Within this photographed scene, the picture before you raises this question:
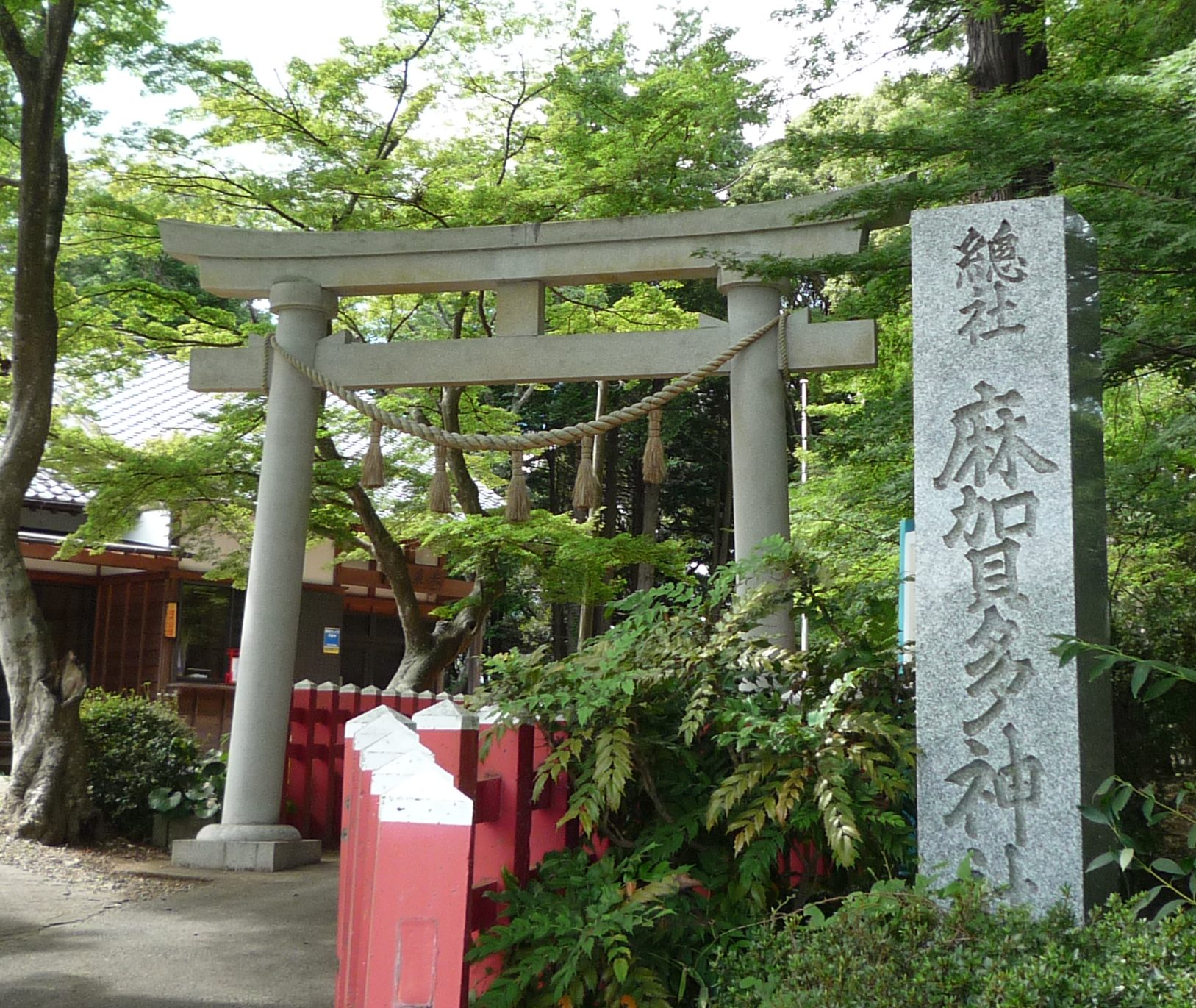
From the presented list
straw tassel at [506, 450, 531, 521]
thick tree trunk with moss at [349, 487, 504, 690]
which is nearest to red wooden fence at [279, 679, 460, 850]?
straw tassel at [506, 450, 531, 521]

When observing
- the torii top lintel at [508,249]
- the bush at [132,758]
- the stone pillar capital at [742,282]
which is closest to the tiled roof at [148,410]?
the bush at [132,758]

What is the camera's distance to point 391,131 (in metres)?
12.2

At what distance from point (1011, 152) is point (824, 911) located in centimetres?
394

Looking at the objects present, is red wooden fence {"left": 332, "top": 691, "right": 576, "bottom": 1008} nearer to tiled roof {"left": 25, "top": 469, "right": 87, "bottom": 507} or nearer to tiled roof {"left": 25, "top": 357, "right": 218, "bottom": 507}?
tiled roof {"left": 25, "top": 469, "right": 87, "bottom": 507}

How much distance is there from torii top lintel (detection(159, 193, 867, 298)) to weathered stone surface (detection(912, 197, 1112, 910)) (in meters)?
3.39

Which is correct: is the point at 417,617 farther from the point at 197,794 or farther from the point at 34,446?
the point at 34,446

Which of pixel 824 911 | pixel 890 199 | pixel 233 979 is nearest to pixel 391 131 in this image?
pixel 890 199

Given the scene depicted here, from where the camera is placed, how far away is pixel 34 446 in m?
8.73

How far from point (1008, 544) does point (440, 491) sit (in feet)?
18.0

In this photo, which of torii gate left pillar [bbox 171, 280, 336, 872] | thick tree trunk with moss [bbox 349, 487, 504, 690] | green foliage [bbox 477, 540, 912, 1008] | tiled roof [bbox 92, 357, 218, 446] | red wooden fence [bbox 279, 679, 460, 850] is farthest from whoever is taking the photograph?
tiled roof [bbox 92, 357, 218, 446]

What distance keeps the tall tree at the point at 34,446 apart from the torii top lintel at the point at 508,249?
97 centimetres

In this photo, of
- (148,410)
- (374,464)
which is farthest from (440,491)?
(148,410)

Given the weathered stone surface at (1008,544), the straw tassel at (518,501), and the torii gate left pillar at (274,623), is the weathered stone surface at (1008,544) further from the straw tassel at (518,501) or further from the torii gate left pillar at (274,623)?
the torii gate left pillar at (274,623)

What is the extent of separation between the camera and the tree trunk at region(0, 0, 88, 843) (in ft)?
27.6
